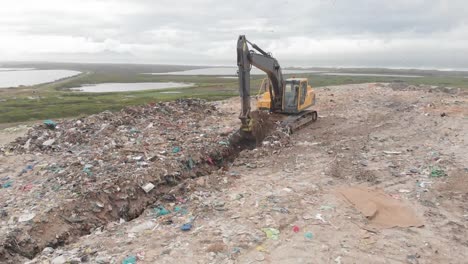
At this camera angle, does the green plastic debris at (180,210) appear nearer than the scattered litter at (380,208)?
No

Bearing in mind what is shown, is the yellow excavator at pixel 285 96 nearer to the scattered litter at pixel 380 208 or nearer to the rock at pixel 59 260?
the scattered litter at pixel 380 208

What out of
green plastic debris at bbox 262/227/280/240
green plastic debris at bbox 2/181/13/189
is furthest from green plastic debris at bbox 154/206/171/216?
green plastic debris at bbox 2/181/13/189

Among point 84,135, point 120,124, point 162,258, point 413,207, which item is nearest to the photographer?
point 162,258

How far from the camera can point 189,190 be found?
721 centimetres

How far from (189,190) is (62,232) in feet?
7.53

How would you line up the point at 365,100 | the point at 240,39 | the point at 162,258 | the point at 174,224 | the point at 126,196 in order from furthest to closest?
the point at 365,100 < the point at 240,39 < the point at 126,196 < the point at 174,224 < the point at 162,258

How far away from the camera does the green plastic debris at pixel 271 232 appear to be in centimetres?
539

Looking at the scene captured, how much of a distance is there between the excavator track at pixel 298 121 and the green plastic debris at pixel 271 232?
621 cm

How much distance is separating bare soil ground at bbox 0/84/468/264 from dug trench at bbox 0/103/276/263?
0.53 m

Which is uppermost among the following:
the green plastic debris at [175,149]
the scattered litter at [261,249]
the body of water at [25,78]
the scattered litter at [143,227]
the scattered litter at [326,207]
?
the body of water at [25,78]

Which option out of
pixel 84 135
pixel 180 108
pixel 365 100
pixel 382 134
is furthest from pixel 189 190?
pixel 365 100

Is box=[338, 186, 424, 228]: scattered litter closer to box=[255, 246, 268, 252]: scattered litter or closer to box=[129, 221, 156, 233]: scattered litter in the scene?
box=[255, 246, 268, 252]: scattered litter

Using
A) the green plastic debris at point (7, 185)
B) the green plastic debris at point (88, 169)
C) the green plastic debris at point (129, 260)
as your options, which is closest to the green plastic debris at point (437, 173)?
the green plastic debris at point (129, 260)

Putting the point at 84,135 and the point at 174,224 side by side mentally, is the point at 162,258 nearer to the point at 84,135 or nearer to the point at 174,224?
the point at 174,224
